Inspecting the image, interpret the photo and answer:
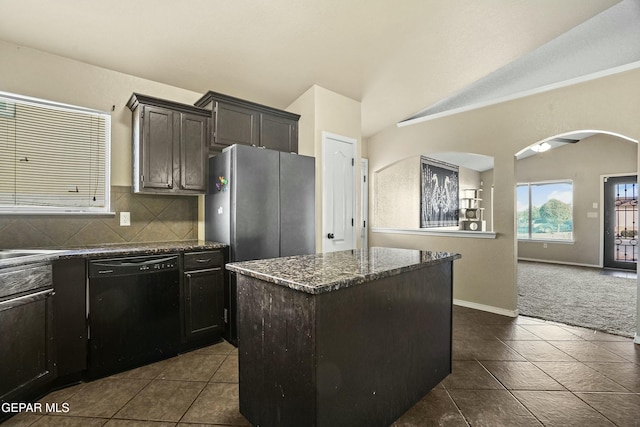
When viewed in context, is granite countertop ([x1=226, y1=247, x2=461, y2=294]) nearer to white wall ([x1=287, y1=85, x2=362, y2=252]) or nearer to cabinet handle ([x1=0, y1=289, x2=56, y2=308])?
cabinet handle ([x1=0, y1=289, x2=56, y2=308])

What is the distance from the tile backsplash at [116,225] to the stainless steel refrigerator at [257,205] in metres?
0.32

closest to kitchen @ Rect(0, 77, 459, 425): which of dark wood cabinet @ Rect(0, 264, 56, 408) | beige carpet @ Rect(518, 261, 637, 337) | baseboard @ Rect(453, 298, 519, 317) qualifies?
dark wood cabinet @ Rect(0, 264, 56, 408)

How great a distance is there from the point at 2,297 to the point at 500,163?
189 inches

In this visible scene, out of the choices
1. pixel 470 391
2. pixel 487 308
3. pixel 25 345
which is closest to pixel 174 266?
pixel 25 345

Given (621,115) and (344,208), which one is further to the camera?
(344,208)

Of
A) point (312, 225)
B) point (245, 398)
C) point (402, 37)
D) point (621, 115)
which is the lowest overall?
point (245, 398)

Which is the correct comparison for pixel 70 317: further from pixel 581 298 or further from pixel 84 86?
pixel 581 298

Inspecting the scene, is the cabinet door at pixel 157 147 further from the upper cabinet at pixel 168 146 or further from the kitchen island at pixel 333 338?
the kitchen island at pixel 333 338

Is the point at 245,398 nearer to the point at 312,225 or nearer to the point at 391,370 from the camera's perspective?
the point at 391,370

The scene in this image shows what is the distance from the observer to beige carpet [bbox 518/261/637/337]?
363 centimetres

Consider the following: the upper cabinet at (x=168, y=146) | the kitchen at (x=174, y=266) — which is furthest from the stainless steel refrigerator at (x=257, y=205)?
the upper cabinet at (x=168, y=146)

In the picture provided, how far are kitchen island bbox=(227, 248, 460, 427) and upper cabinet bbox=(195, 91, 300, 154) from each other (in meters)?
1.81

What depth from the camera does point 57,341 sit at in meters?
2.16

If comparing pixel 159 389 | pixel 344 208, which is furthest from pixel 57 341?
pixel 344 208
